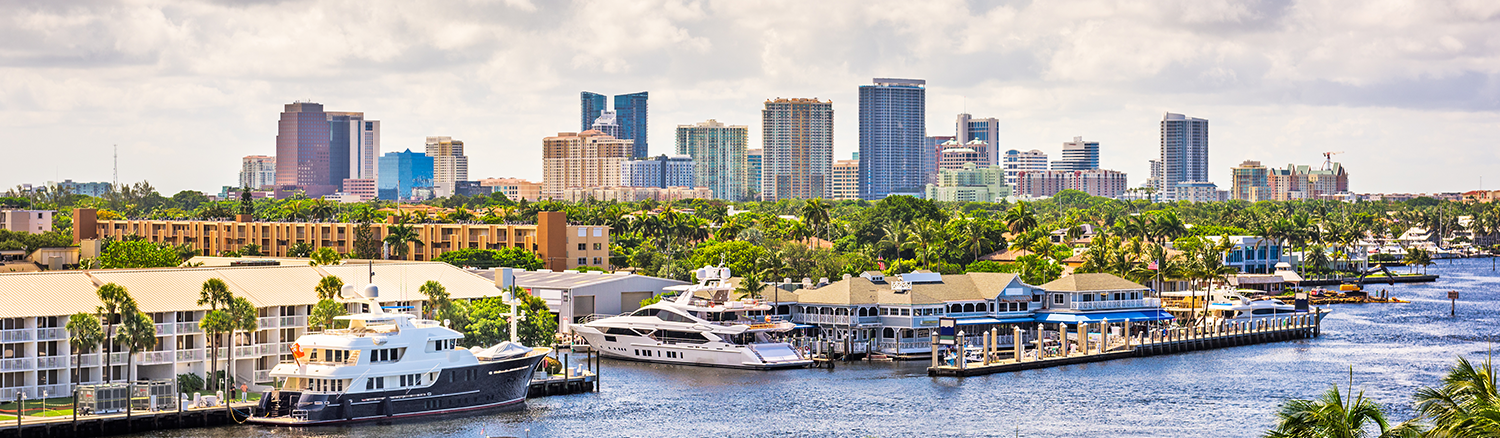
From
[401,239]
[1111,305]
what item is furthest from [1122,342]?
[401,239]

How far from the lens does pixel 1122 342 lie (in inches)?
4141

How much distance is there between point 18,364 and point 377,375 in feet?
49.7

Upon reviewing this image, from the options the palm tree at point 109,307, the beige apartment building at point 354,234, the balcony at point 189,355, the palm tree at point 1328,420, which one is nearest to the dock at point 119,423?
the palm tree at point 109,307

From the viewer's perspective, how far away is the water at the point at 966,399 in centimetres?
6862

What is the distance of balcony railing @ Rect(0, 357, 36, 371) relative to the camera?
66688 mm

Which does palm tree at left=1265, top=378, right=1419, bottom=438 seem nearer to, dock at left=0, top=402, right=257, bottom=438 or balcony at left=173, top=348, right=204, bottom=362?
dock at left=0, top=402, right=257, bottom=438

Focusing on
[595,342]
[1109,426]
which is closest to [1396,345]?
[1109,426]

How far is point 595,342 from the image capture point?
10088 centimetres

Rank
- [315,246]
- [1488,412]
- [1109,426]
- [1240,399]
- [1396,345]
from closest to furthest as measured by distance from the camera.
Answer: [1488,412] → [1109,426] → [1240,399] → [1396,345] → [315,246]

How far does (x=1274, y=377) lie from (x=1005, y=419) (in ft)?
86.0

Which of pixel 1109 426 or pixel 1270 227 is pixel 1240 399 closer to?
Result: pixel 1109 426

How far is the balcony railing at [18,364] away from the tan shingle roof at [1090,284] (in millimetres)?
67399

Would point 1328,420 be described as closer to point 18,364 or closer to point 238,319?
point 238,319

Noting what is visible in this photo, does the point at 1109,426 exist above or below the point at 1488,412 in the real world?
below
